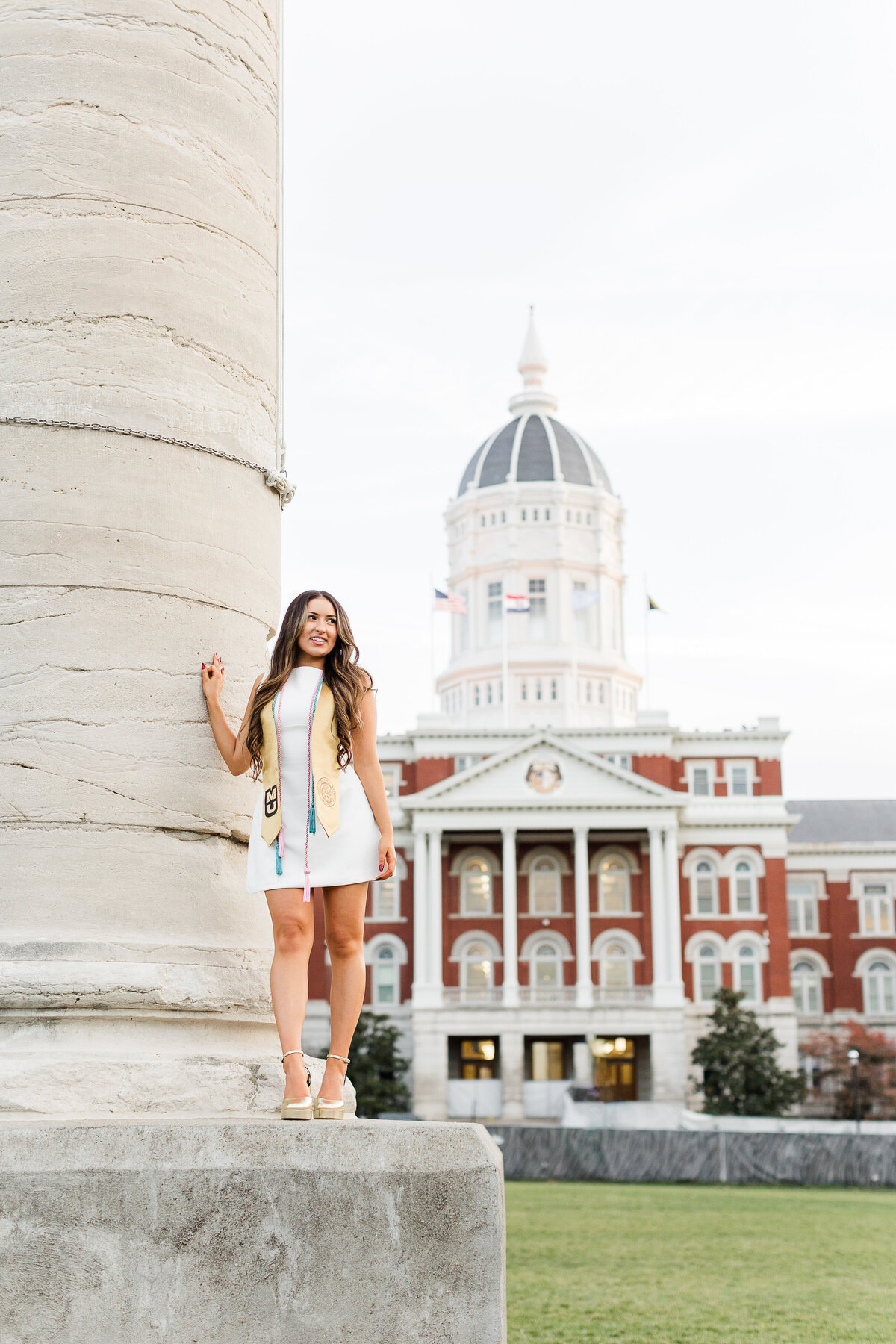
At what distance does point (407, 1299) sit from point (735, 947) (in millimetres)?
61801

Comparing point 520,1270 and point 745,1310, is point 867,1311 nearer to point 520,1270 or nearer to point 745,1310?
point 745,1310

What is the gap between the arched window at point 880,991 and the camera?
66.9 meters

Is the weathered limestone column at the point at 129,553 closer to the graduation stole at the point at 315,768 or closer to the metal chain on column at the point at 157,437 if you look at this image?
the metal chain on column at the point at 157,437

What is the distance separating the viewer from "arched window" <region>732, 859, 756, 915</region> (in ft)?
210

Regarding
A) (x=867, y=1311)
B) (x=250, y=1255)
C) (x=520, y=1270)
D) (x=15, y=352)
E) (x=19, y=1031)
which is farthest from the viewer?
(x=520, y=1270)

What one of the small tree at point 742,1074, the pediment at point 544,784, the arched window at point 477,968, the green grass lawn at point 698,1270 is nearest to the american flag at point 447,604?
the pediment at point 544,784

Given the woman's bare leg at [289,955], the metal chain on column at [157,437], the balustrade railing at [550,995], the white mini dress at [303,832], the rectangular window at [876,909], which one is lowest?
the balustrade railing at [550,995]

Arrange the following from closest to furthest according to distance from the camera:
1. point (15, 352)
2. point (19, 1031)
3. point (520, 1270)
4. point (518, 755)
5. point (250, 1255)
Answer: point (250, 1255) < point (19, 1031) < point (15, 352) < point (520, 1270) < point (518, 755)

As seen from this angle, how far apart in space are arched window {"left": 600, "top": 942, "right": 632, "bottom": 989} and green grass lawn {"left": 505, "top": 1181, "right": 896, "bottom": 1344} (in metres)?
37.2

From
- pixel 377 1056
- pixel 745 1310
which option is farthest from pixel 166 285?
pixel 377 1056

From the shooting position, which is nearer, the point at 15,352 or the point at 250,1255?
the point at 250,1255

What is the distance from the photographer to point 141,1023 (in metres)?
4.75

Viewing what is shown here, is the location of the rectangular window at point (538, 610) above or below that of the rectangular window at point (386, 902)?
above

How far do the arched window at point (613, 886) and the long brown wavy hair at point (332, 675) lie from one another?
194ft
